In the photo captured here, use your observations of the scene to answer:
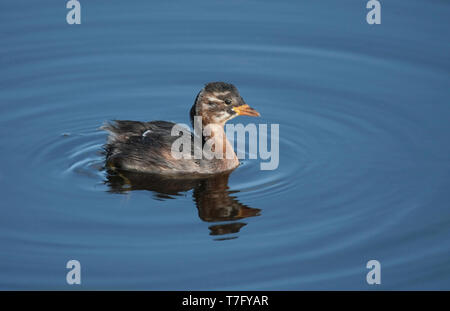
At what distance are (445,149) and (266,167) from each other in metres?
2.87

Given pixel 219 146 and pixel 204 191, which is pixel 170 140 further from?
pixel 204 191

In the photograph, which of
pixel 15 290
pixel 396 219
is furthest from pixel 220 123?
pixel 15 290

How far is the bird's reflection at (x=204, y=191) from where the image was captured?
10.2m

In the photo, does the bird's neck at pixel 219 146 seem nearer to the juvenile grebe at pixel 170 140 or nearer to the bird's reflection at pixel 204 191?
the juvenile grebe at pixel 170 140

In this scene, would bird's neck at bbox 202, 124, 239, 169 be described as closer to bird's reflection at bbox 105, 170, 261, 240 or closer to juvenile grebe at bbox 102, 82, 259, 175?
juvenile grebe at bbox 102, 82, 259, 175

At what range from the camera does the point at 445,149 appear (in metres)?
12.0

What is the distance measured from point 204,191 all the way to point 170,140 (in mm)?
959

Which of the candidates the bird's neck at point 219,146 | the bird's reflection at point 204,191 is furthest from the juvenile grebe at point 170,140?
the bird's reflection at point 204,191

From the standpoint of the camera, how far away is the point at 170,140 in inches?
448

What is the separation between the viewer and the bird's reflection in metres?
10.2

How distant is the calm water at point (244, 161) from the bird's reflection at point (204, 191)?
0.10 feet

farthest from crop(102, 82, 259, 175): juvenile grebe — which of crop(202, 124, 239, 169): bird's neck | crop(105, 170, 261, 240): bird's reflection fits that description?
crop(105, 170, 261, 240): bird's reflection

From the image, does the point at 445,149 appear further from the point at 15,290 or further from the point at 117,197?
the point at 15,290

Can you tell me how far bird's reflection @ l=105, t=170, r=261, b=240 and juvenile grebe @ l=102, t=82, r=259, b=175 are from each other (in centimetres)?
15
